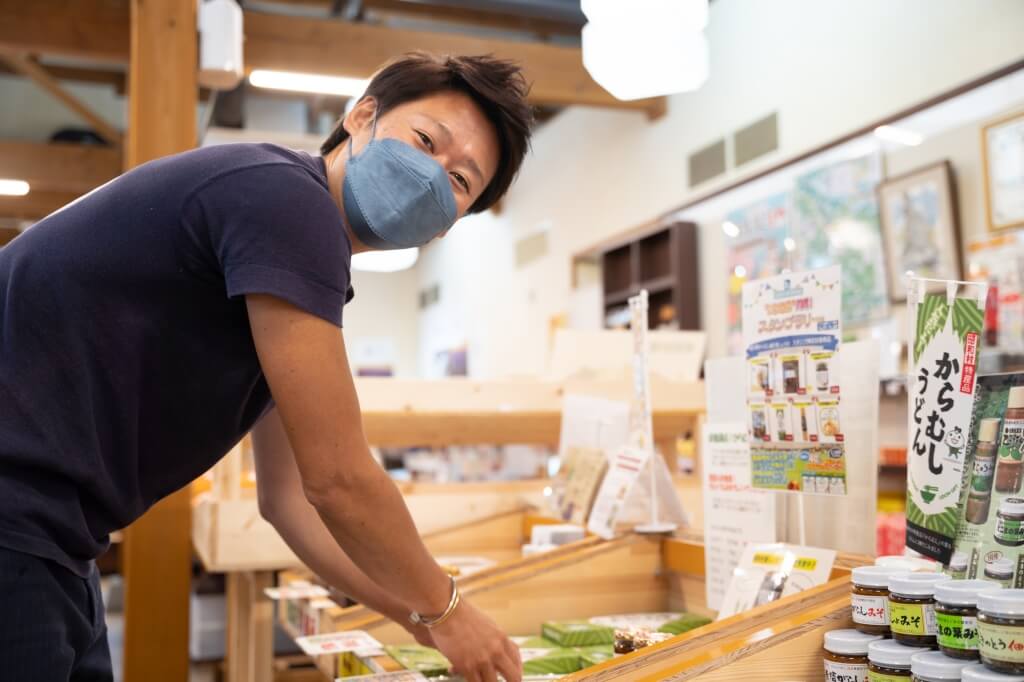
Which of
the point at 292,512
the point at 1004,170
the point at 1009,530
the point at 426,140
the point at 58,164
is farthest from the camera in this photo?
the point at 58,164

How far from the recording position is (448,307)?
13.1 meters

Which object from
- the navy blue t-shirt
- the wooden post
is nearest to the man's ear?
the navy blue t-shirt

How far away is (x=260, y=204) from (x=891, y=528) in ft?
11.9

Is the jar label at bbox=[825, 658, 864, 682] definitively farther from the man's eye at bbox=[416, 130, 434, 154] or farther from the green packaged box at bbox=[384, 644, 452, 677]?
the man's eye at bbox=[416, 130, 434, 154]

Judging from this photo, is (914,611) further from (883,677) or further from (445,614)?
(445,614)

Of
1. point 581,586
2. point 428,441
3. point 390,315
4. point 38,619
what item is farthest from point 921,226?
point 390,315

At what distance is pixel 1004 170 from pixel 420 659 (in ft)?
13.3

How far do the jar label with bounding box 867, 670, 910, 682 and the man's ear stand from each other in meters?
0.96

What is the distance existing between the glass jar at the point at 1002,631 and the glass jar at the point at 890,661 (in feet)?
0.31

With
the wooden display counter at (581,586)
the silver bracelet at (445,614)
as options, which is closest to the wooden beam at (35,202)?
the wooden display counter at (581,586)

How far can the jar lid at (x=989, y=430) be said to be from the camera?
1.28 metres

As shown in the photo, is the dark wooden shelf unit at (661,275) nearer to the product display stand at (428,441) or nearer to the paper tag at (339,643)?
the product display stand at (428,441)

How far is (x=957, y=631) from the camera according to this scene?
104 cm

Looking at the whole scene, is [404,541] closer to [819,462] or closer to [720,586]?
[819,462]
